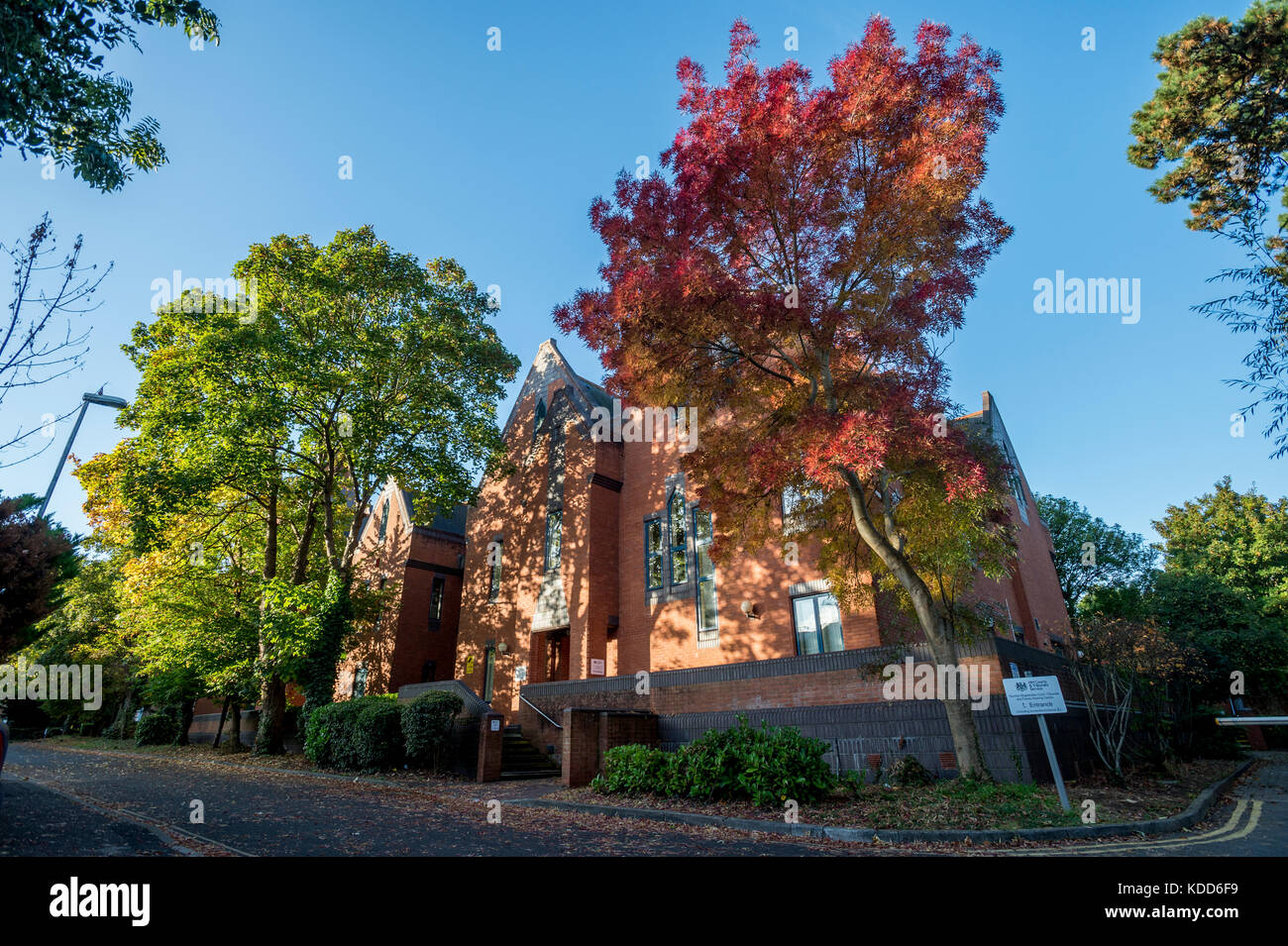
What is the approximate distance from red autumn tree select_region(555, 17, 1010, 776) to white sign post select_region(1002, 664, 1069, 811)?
183cm

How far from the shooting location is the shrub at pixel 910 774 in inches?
430

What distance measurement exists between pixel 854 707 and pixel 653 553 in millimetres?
9055

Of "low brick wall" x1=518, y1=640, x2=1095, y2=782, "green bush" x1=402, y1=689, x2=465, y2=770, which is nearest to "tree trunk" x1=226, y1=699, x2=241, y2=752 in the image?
"green bush" x1=402, y1=689, x2=465, y2=770

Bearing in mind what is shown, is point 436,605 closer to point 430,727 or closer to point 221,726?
point 221,726

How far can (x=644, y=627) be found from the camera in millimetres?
19688

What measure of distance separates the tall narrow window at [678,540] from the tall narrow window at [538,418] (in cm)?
709

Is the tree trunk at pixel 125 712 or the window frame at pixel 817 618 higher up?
the window frame at pixel 817 618

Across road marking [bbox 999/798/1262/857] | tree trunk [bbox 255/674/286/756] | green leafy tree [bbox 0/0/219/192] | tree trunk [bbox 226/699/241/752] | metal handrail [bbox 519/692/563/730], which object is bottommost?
tree trunk [bbox 226/699/241/752]

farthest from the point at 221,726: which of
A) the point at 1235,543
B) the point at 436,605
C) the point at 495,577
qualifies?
the point at 1235,543

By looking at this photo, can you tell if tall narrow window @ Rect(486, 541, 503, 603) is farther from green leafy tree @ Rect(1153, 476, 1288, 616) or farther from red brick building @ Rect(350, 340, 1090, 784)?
green leafy tree @ Rect(1153, 476, 1288, 616)

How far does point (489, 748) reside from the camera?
15125 mm

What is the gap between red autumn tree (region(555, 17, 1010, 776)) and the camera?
10.6 m

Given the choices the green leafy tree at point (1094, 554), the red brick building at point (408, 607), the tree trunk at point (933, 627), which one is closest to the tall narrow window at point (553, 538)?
the red brick building at point (408, 607)

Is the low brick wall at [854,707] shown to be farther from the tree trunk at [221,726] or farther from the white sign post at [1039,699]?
the tree trunk at [221,726]
